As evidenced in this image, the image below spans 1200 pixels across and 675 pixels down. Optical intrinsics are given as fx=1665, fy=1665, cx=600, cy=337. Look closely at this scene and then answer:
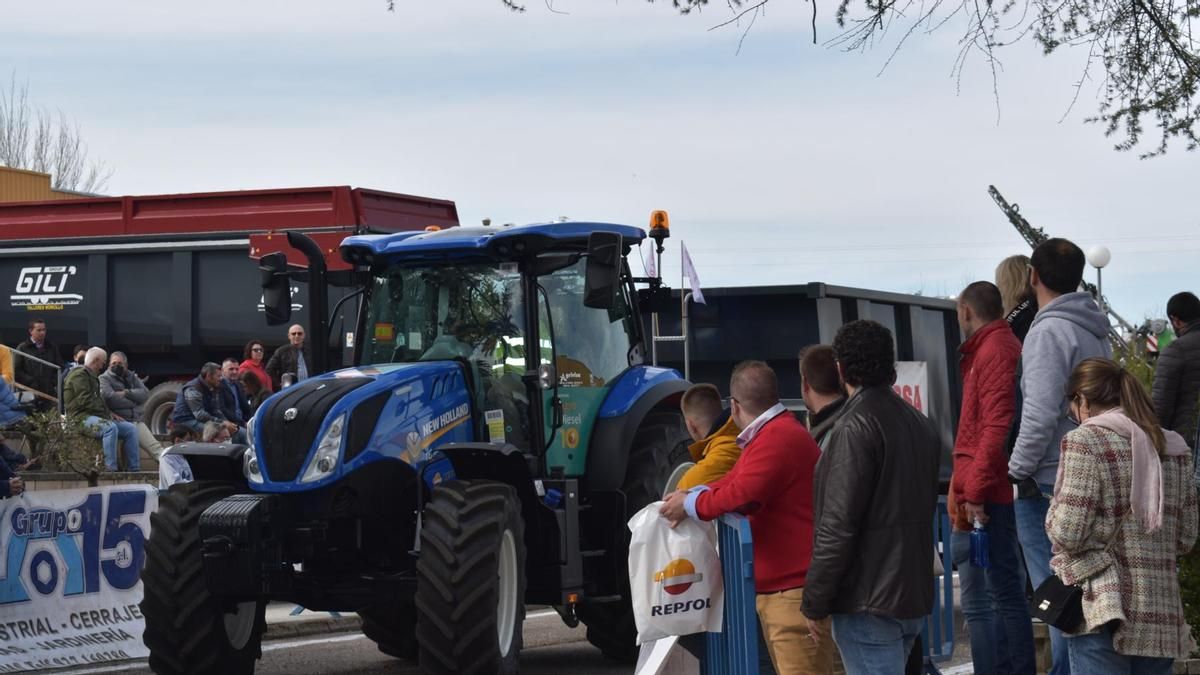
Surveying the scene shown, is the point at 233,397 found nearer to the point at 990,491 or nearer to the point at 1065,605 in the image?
the point at 990,491

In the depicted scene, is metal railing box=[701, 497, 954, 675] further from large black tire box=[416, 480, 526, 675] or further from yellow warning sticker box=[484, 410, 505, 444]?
yellow warning sticker box=[484, 410, 505, 444]

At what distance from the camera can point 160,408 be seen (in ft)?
65.1

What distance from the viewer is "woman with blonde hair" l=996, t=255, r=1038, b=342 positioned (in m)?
7.70

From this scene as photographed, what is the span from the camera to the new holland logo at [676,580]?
6574 millimetres

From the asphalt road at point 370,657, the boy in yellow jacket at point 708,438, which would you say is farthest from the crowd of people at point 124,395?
the boy in yellow jacket at point 708,438

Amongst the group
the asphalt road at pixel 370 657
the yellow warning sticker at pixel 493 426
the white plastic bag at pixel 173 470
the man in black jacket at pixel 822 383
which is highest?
the man in black jacket at pixel 822 383

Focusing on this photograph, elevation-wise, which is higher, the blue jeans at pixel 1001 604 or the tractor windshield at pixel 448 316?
the tractor windshield at pixel 448 316

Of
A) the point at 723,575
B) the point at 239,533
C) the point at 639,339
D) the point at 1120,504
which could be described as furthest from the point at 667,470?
the point at 1120,504

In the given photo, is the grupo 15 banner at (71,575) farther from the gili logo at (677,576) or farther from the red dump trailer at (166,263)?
the red dump trailer at (166,263)

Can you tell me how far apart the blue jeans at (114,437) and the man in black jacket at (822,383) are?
36.2 feet

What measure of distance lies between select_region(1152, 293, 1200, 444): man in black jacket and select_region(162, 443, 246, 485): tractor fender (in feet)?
16.4

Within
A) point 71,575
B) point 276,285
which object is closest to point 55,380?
point 71,575

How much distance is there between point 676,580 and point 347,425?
2884mm

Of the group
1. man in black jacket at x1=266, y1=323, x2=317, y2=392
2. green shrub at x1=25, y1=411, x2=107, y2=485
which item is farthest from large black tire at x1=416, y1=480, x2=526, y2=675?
man in black jacket at x1=266, y1=323, x2=317, y2=392
